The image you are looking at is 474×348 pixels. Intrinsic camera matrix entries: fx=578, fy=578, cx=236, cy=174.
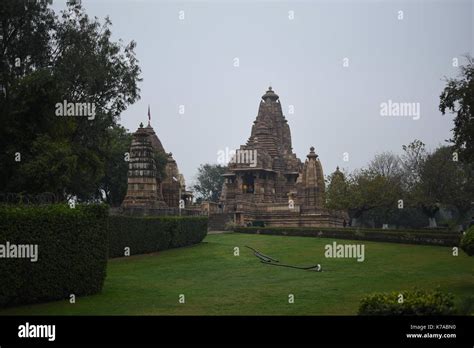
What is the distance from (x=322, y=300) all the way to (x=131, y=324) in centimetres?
613

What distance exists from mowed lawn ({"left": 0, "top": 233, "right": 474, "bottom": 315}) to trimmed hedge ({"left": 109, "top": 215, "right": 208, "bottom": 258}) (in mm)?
721

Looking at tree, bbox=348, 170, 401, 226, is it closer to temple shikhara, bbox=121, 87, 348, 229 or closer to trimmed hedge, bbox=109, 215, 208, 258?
temple shikhara, bbox=121, 87, 348, 229

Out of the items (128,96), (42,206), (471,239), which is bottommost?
(471,239)

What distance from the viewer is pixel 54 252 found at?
18.0 m

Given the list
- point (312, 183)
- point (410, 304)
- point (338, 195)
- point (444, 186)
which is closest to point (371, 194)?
point (338, 195)

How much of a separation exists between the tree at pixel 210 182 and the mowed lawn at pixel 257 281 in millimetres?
87633

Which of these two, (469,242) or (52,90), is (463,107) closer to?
(469,242)

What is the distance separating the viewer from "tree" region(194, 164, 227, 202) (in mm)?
121750

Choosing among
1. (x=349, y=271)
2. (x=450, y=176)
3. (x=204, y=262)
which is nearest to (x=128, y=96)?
(x=204, y=262)

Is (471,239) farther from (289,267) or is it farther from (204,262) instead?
(204,262)

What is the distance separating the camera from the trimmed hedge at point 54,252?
54.3ft

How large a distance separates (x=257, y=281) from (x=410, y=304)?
9486mm

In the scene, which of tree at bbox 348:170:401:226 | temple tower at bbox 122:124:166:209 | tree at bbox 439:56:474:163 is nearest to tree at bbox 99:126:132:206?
temple tower at bbox 122:124:166:209

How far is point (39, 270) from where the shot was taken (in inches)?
687
